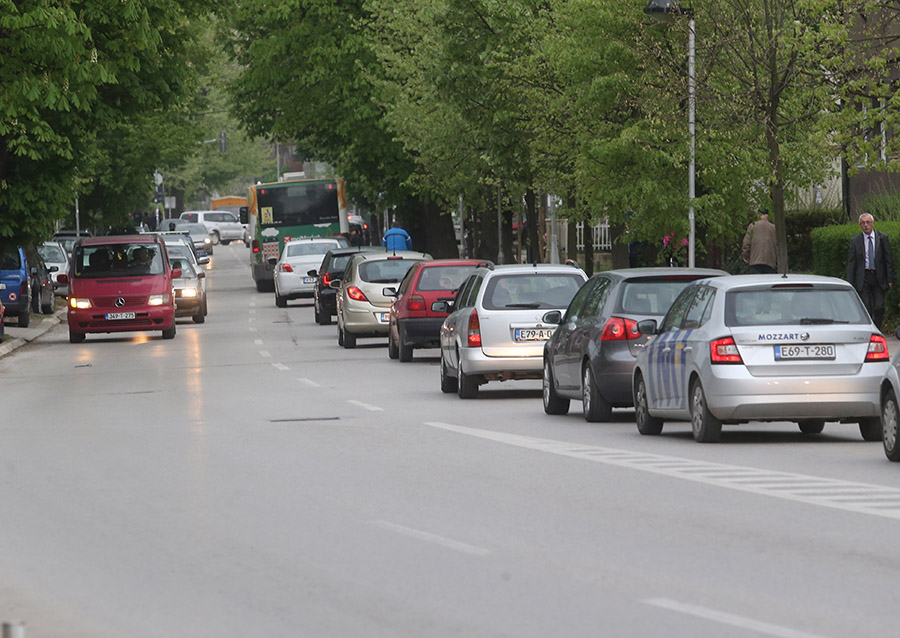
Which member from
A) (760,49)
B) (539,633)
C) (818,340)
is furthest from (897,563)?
(760,49)

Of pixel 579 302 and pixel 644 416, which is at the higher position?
pixel 579 302

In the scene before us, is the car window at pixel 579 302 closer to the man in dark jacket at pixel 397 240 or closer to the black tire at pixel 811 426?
the black tire at pixel 811 426

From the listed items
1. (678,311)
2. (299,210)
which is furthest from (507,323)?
(299,210)

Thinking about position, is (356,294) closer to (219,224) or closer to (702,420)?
(702,420)

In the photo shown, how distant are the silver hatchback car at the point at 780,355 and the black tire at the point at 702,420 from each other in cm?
1

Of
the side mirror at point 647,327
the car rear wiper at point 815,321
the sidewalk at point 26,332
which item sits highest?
the car rear wiper at point 815,321

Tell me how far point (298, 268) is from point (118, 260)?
13791 mm

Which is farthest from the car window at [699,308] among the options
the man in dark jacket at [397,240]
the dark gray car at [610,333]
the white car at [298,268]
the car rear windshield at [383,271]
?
the man in dark jacket at [397,240]

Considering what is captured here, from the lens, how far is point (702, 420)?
15305 millimetres

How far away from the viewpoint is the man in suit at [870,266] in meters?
27.6

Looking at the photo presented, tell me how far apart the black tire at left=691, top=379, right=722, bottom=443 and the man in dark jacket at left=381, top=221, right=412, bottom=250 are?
48363 mm

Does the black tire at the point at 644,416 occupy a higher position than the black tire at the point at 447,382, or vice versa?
the black tire at the point at 644,416

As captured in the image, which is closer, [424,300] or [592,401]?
[592,401]

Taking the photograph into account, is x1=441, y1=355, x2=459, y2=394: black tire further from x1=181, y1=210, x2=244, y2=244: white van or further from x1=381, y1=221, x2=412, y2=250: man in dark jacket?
x1=181, y1=210, x2=244, y2=244: white van
